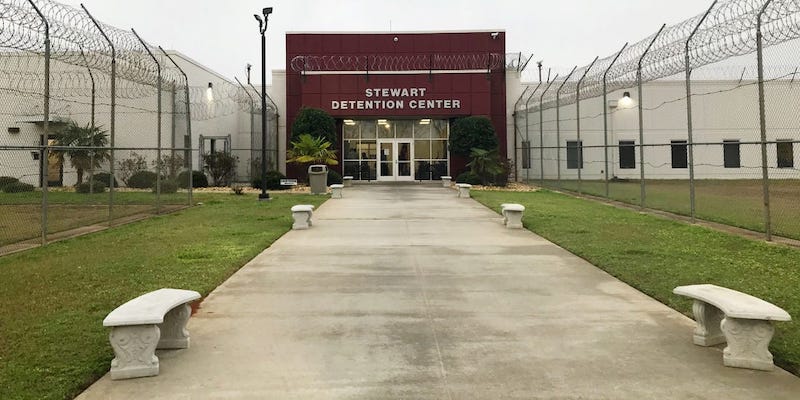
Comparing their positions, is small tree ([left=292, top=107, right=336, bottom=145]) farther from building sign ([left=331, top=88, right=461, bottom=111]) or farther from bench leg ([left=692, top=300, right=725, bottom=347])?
bench leg ([left=692, top=300, right=725, bottom=347])

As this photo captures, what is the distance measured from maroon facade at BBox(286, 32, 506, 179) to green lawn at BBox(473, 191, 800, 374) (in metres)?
18.1

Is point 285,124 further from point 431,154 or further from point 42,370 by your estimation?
point 42,370

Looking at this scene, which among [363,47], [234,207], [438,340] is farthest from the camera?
[363,47]

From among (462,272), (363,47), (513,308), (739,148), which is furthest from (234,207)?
(739,148)

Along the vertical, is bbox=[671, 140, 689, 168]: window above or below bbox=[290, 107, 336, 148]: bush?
below

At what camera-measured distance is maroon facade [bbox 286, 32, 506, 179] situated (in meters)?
31.7

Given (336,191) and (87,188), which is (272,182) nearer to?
(336,191)

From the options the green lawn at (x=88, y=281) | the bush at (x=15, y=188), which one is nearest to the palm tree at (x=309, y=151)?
the bush at (x=15, y=188)

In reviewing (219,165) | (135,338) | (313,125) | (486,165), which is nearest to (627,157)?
(486,165)

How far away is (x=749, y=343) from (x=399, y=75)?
93.8 ft

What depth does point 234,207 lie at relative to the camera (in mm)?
18031

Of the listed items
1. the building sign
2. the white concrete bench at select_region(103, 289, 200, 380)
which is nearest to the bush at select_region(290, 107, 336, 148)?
the building sign

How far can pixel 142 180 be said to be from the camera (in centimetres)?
2492

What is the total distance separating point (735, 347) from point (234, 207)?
51.5 feet
